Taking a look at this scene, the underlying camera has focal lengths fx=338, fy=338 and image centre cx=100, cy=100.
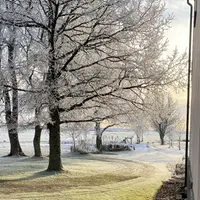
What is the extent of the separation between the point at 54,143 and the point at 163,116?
1313 mm

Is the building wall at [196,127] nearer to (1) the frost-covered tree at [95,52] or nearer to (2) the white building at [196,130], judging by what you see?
(2) the white building at [196,130]

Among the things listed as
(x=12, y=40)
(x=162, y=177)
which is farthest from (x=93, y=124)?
(x=12, y=40)

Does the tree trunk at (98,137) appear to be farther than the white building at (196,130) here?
Yes

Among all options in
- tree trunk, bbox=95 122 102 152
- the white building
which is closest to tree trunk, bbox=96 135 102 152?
tree trunk, bbox=95 122 102 152

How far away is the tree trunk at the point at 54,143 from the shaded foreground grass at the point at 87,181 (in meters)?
0.10

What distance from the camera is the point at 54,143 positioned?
12.9 feet

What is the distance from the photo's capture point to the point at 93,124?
13.4ft

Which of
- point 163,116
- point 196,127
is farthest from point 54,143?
point 196,127

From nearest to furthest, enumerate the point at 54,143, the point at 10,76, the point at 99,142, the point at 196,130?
the point at 196,130, the point at 10,76, the point at 54,143, the point at 99,142

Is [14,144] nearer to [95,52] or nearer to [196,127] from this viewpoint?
[95,52]

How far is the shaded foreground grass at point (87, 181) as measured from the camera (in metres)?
3.41

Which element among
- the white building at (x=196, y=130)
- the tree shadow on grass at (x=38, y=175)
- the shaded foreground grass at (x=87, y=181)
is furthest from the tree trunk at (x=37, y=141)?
the white building at (x=196, y=130)

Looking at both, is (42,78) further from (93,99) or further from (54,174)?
(54,174)

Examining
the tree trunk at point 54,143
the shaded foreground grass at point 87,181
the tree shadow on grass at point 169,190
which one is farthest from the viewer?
the tree trunk at point 54,143
